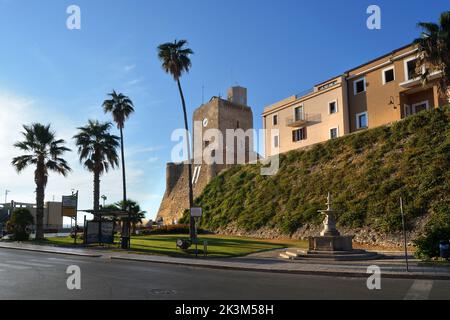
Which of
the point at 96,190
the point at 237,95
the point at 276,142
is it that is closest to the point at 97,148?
the point at 96,190

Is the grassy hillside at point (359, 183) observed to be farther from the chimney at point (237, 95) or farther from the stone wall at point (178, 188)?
the chimney at point (237, 95)

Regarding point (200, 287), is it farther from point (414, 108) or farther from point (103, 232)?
point (414, 108)

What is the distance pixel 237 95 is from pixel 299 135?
30991mm

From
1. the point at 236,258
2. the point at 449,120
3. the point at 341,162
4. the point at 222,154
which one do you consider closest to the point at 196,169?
the point at 222,154

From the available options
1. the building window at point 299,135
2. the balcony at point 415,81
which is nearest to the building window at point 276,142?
the building window at point 299,135

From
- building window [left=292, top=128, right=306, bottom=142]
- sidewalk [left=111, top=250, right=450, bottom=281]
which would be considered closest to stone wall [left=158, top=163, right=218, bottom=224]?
building window [left=292, top=128, right=306, bottom=142]

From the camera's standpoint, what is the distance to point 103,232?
30.8 metres

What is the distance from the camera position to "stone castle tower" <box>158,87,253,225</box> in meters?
72.1

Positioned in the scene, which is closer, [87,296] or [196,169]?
[87,296]

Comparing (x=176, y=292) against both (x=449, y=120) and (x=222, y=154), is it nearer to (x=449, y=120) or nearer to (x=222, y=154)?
(x=449, y=120)

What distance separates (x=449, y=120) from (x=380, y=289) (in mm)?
25419

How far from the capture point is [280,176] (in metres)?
42.7

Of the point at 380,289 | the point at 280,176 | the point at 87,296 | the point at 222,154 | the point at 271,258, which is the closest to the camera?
the point at 87,296

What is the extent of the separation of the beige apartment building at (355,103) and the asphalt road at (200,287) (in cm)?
Result: 2809
